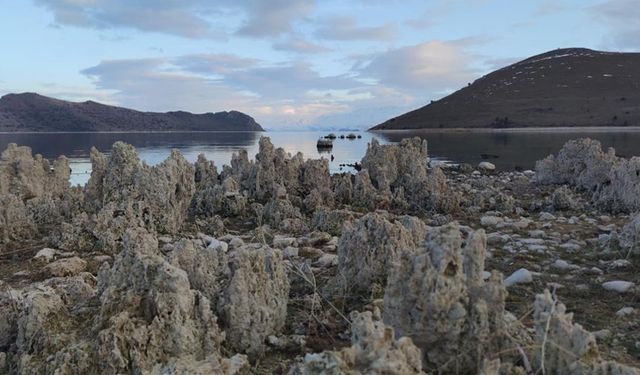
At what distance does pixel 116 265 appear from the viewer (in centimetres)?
494

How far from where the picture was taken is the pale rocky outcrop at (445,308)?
12.5 ft

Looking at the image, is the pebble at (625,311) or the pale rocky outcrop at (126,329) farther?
the pebble at (625,311)

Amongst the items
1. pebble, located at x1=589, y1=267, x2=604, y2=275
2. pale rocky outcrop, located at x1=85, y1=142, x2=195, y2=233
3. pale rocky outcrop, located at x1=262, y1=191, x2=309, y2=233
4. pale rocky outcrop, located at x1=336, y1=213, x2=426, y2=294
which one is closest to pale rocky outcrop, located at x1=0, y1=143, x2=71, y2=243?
pale rocky outcrop, located at x1=85, y1=142, x2=195, y2=233

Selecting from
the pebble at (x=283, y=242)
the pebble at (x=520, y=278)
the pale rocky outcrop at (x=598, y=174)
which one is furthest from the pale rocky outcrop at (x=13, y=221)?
the pale rocky outcrop at (x=598, y=174)

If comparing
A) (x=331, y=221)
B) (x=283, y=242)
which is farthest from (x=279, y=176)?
(x=283, y=242)

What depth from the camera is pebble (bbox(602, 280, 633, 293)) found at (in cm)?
619

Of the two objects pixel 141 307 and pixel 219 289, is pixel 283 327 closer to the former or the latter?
pixel 219 289

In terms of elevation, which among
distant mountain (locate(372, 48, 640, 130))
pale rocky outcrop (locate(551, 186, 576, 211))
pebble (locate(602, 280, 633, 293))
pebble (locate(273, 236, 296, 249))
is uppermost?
distant mountain (locate(372, 48, 640, 130))

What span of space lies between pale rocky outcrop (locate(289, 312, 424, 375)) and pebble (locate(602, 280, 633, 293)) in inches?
168

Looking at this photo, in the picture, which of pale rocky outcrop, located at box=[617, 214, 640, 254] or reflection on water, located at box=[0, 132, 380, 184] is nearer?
pale rocky outcrop, located at box=[617, 214, 640, 254]

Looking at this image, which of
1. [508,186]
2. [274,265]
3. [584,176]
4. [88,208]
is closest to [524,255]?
[274,265]

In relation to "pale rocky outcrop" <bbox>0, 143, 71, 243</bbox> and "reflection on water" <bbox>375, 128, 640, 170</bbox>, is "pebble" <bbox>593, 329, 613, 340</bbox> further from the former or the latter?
"reflection on water" <bbox>375, 128, 640, 170</bbox>

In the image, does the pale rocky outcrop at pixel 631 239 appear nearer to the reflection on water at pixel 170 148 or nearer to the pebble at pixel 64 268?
the pebble at pixel 64 268

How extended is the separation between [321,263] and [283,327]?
2.64 m
